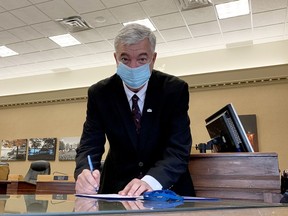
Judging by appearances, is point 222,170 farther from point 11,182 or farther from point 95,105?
A: point 11,182

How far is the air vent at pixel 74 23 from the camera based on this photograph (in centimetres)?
505

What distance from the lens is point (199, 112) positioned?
618 centimetres

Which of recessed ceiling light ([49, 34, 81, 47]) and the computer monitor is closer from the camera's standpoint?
the computer monitor

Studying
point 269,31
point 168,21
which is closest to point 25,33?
point 168,21

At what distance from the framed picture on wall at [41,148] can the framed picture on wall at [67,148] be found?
215 mm

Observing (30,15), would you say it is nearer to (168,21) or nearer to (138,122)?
(168,21)

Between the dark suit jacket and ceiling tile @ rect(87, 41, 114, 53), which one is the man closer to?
the dark suit jacket

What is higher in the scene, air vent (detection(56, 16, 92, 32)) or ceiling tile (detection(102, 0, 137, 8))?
ceiling tile (detection(102, 0, 137, 8))

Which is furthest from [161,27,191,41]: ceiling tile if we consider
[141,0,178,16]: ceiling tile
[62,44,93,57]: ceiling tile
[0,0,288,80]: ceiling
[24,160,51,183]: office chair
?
[24,160,51,183]: office chair

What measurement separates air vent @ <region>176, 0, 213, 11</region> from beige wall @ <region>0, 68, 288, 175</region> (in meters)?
1.82

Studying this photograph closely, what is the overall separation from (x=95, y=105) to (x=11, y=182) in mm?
3157

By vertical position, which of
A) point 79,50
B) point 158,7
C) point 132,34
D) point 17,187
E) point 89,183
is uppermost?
point 158,7

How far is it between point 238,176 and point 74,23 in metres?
4.32

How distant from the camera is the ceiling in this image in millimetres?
4707
